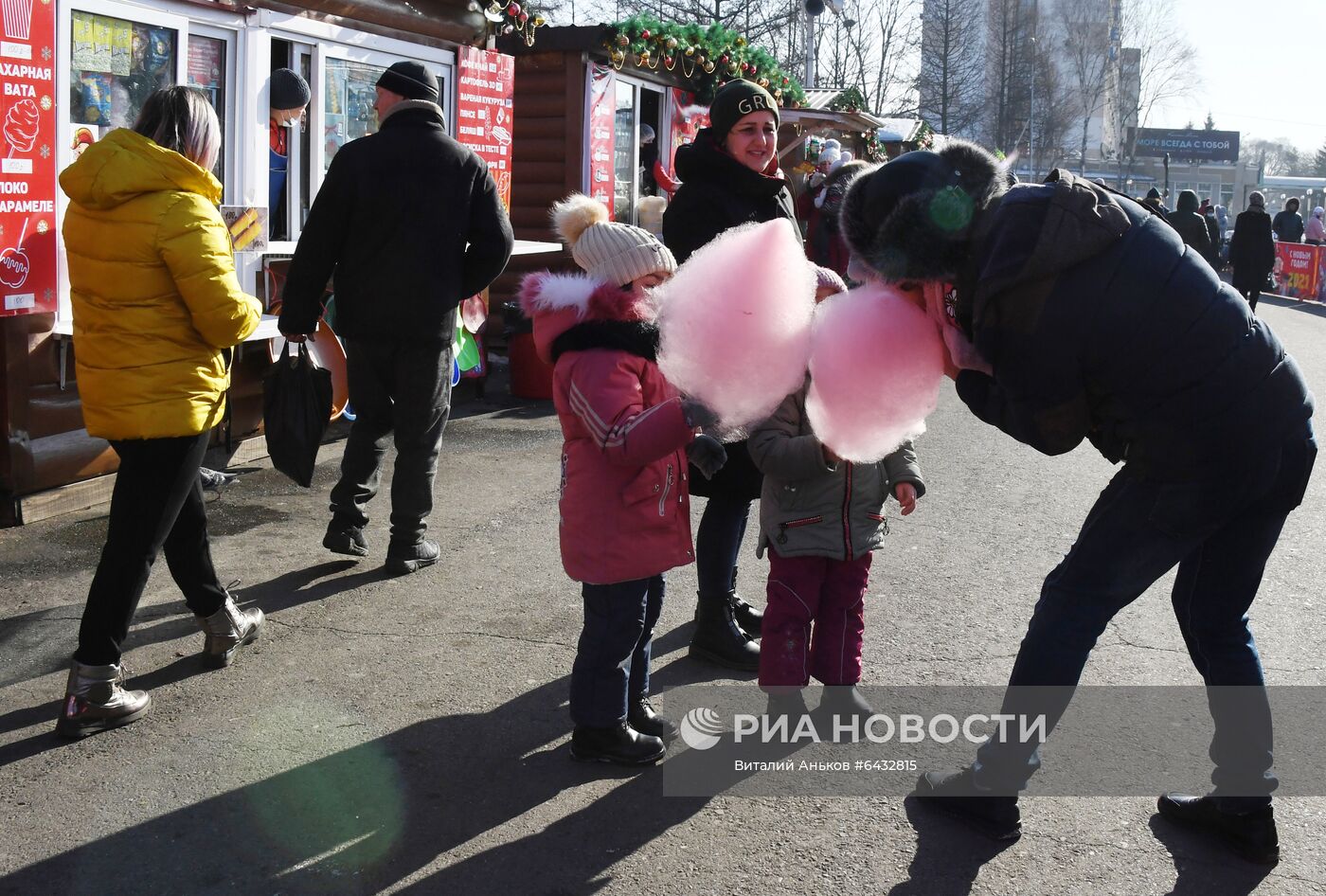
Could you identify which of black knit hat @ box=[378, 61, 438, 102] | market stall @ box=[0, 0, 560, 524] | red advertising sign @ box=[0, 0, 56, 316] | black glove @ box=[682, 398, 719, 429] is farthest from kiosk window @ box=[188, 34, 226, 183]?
black glove @ box=[682, 398, 719, 429]

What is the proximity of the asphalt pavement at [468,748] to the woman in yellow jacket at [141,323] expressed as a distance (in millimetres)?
349

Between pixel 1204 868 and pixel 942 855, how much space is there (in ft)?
2.03

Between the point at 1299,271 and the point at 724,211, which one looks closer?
the point at 724,211

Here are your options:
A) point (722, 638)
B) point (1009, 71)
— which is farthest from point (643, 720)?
point (1009, 71)

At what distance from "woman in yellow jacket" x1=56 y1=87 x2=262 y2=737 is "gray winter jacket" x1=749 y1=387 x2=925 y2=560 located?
5.30 feet

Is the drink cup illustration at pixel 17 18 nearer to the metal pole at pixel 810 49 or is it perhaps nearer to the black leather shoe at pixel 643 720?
the black leather shoe at pixel 643 720

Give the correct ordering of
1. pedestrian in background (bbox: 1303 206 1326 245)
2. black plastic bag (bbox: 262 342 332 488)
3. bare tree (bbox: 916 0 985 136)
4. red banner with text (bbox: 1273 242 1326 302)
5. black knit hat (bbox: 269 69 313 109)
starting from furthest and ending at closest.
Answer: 1. bare tree (bbox: 916 0 985 136)
2. pedestrian in background (bbox: 1303 206 1326 245)
3. red banner with text (bbox: 1273 242 1326 302)
4. black knit hat (bbox: 269 69 313 109)
5. black plastic bag (bbox: 262 342 332 488)

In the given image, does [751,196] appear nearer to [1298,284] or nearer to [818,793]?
[818,793]

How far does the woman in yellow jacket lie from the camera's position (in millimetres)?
3537

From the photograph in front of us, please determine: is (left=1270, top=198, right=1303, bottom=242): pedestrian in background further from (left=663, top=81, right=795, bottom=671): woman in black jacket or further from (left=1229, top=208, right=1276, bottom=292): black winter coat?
(left=663, top=81, right=795, bottom=671): woman in black jacket

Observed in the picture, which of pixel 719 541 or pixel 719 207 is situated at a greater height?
pixel 719 207

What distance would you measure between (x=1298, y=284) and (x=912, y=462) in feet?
76.8

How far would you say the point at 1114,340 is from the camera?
265cm

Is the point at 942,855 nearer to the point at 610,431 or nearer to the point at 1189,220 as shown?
the point at 610,431
